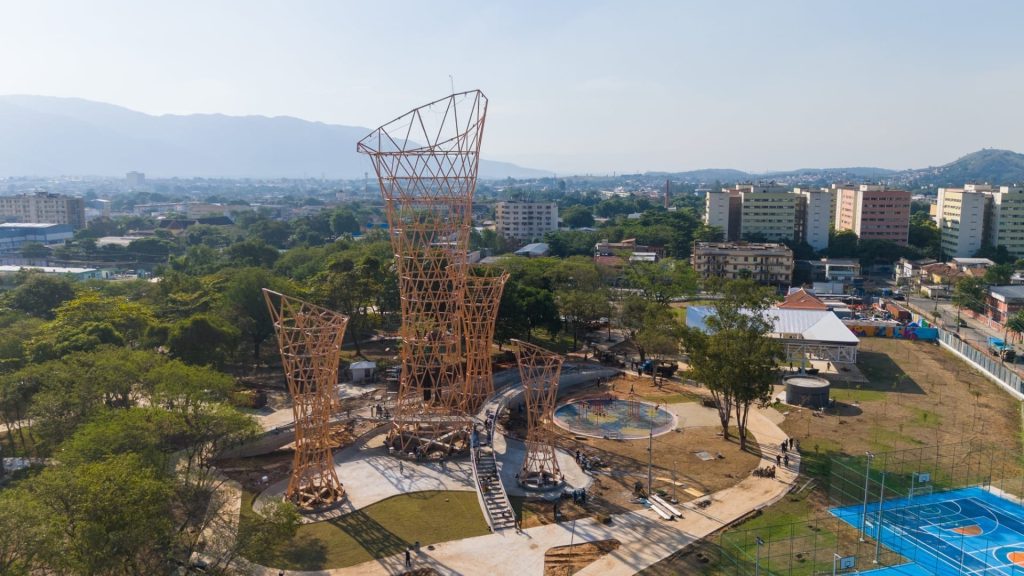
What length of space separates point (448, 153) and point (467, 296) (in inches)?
353

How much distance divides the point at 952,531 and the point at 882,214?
100627mm

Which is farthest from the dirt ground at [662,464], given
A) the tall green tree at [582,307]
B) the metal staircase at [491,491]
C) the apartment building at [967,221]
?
the apartment building at [967,221]

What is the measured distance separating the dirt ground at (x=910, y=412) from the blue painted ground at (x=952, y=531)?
20.8ft

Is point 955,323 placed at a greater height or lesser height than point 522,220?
lesser

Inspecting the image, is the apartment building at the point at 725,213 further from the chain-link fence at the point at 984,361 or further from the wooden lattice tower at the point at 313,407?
the wooden lattice tower at the point at 313,407

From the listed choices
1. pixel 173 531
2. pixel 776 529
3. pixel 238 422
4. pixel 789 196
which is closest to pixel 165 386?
pixel 238 422

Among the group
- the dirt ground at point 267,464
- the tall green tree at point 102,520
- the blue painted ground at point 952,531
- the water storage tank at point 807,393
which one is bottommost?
the dirt ground at point 267,464

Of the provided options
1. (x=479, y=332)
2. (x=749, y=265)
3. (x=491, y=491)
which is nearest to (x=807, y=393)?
(x=479, y=332)

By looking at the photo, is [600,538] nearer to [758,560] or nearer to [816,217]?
[758,560]

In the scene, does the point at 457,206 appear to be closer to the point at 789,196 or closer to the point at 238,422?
the point at 238,422

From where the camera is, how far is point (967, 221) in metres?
109

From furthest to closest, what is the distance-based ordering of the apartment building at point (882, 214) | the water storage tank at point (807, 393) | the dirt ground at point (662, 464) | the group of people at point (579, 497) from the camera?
the apartment building at point (882, 214)
the water storage tank at point (807, 393)
the dirt ground at point (662, 464)
the group of people at point (579, 497)

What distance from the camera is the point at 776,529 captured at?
28328mm

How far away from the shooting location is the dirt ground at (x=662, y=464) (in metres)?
31.8
